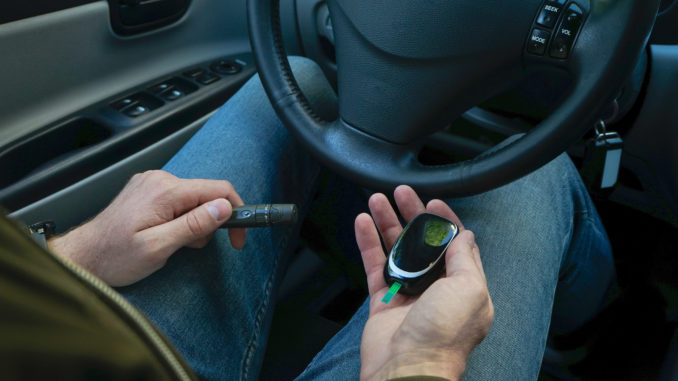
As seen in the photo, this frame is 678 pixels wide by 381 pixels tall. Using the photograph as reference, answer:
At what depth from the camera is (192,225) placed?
635 mm

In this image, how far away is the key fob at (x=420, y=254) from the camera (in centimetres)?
59

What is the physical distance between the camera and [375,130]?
30.3 inches

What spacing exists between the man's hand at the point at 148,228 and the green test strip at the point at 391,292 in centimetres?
22

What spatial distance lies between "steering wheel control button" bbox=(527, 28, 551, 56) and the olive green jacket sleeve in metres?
0.56

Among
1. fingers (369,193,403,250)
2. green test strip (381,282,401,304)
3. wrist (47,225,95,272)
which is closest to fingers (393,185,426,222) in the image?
fingers (369,193,403,250)

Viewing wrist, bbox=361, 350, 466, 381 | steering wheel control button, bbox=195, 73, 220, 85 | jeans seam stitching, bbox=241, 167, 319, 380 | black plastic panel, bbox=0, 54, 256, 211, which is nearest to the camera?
A: wrist, bbox=361, 350, 466, 381

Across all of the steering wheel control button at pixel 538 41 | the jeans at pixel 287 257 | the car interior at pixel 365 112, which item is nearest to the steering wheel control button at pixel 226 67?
the car interior at pixel 365 112

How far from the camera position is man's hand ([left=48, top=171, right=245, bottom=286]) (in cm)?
63

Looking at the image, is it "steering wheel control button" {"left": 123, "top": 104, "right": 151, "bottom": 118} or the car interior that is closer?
the car interior

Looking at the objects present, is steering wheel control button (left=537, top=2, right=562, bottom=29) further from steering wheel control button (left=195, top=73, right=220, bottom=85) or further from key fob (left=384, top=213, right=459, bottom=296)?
steering wheel control button (left=195, top=73, right=220, bottom=85)

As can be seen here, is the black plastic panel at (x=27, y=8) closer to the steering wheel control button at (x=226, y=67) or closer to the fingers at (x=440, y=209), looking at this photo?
the steering wheel control button at (x=226, y=67)

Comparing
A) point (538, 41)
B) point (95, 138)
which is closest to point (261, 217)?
point (538, 41)

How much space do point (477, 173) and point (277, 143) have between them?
35cm

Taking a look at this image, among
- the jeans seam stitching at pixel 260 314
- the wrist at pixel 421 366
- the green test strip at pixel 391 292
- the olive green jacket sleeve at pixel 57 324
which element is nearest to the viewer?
the olive green jacket sleeve at pixel 57 324
